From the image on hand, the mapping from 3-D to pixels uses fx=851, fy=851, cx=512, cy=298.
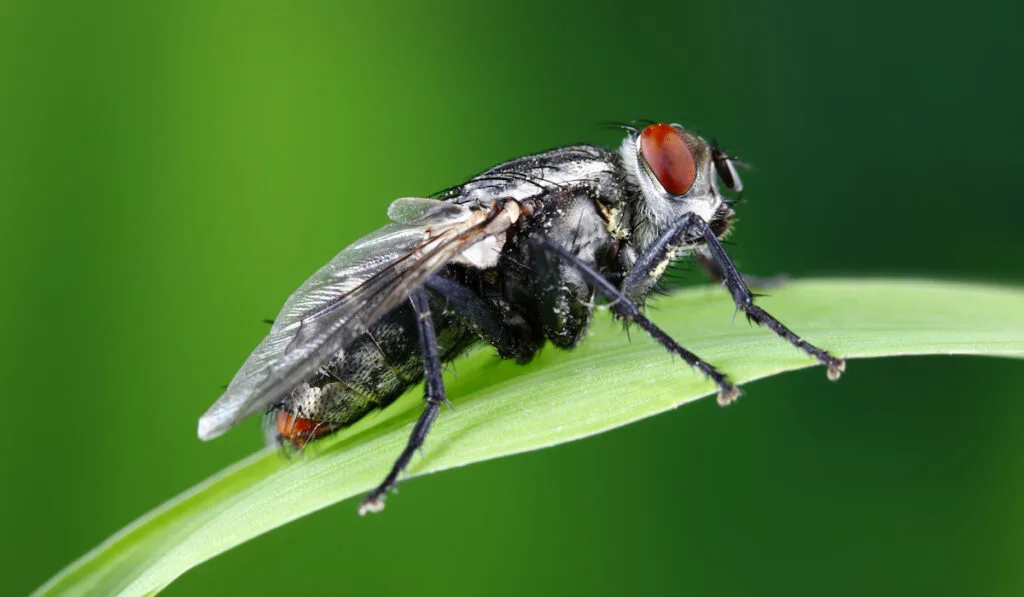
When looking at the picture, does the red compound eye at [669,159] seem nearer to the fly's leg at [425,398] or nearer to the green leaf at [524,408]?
the green leaf at [524,408]

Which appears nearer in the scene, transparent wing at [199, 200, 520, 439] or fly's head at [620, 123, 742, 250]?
transparent wing at [199, 200, 520, 439]

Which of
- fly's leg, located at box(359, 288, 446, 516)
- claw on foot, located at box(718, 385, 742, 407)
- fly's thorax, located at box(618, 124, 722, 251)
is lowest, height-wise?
claw on foot, located at box(718, 385, 742, 407)

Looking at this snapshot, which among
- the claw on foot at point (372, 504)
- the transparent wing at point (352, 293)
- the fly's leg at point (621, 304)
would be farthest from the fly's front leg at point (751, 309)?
the claw on foot at point (372, 504)

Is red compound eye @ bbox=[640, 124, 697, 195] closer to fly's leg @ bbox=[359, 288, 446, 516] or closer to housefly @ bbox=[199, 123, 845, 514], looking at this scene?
housefly @ bbox=[199, 123, 845, 514]

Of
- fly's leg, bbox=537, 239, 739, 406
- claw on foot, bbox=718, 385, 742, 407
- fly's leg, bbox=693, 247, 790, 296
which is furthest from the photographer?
fly's leg, bbox=693, 247, 790, 296

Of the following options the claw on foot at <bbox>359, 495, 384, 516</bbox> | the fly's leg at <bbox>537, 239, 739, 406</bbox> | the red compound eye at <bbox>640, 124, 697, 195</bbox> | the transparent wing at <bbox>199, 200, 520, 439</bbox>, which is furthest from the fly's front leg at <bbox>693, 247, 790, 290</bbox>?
the claw on foot at <bbox>359, 495, 384, 516</bbox>

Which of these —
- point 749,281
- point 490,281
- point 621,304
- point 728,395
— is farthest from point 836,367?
point 749,281

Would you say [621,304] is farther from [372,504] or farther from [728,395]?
[372,504]

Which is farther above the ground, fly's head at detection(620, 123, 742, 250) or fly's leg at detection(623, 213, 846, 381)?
fly's head at detection(620, 123, 742, 250)

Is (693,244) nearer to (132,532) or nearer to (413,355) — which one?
(413,355)
